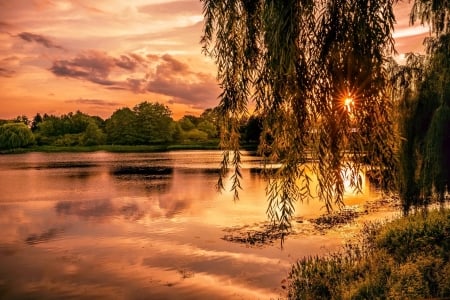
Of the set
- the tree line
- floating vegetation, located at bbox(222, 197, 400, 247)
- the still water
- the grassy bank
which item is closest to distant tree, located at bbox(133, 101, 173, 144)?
the tree line

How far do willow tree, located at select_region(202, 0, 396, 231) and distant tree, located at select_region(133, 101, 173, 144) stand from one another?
453ft

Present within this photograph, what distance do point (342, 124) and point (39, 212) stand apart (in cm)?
3118

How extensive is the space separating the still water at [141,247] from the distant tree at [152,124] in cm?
10126

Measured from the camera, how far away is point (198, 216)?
2970cm

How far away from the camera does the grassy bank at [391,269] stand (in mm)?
11477

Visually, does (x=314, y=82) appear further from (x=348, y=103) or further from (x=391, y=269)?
(x=391, y=269)

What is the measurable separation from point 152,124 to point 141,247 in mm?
122350

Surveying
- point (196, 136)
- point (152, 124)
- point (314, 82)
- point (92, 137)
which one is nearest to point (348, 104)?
point (314, 82)

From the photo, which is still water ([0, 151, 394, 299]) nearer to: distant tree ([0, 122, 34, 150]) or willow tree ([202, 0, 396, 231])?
willow tree ([202, 0, 396, 231])

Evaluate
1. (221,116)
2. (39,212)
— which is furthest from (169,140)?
(221,116)

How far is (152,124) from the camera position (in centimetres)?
14200

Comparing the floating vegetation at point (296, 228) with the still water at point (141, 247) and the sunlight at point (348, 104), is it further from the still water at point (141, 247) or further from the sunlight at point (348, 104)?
the sunlight at point (348, 104)

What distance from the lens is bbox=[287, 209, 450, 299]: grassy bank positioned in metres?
11.5

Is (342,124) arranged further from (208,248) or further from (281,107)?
(208,248)
